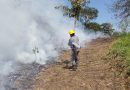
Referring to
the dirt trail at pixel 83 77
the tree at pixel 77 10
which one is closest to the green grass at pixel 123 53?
the dirt trail at pixel 83 77

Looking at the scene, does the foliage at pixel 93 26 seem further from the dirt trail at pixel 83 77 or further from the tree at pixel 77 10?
the dirt trail at pixel 83 77

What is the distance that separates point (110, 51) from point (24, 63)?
4156 millimetres

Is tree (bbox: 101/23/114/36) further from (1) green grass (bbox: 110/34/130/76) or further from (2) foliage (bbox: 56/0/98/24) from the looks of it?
(1) green grass (bbox: 110/34/130/76)

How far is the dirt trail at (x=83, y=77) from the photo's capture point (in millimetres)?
14391

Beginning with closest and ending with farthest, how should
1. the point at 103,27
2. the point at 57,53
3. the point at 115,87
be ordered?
1. the point at 115,87
2. the point at 57,53
3. the point at 103,27

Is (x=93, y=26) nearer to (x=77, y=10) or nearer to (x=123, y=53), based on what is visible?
(x=77, y=10)

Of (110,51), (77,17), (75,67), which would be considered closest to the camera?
(75,67)

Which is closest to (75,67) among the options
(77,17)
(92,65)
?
(92,65)

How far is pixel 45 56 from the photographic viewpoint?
823 inches

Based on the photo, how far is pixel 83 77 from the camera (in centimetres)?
1557

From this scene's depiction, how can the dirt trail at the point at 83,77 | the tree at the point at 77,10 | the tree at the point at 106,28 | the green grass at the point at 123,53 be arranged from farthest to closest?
the tree at the point at 106,28 < the tree at the point at 77,10 < the green grass at the point at 123,53 < the dirt trail at the point at 83,77

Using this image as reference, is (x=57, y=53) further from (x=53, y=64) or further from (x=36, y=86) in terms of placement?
(x=36, y=86)

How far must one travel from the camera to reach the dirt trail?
567 inches

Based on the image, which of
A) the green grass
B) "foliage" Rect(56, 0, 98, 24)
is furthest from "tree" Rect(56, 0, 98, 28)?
the green grass
